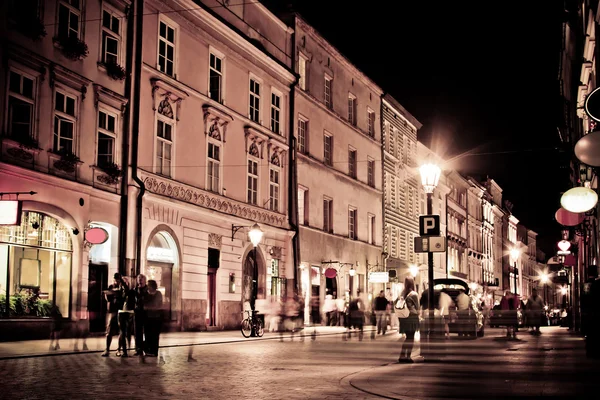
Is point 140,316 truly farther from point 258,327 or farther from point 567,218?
point 567,218

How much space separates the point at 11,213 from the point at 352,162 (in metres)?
30.4

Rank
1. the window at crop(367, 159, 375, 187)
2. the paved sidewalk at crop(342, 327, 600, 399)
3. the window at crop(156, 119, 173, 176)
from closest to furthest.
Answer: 1. the paved sidewalk at crop(342, 327, 600, 399)
2. the window at crop(156, 119, 173, 176)
3. the window at crop(367, 159, 375, 187)

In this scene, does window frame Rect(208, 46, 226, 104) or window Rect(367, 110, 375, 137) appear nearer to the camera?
window frame Rect(208, 46, 226, 104)

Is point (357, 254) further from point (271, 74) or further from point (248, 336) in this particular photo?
point (248, 336)

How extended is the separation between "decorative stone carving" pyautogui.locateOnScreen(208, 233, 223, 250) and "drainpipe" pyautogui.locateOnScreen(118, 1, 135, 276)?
5.98 metres

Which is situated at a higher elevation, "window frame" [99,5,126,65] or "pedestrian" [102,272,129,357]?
"window frame" [99,5,126,65]

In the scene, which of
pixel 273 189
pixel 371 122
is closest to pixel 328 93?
pixel 371 122

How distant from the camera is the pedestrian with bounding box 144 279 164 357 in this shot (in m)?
17.3

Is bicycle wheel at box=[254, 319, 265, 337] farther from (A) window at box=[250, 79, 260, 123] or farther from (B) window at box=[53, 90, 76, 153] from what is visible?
(A) window at box=[250, 79, 260, 123]

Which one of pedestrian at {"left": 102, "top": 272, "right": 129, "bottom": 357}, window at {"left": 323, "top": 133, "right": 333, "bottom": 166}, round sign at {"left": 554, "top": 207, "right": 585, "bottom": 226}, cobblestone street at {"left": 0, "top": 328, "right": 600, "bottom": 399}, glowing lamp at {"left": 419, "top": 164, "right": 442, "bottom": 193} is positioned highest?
window at {"left": 323, "top": 133, "right": 333, "bottom": 166}

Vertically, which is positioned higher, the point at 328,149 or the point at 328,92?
the point at 328,92

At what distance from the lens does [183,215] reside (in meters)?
30.5

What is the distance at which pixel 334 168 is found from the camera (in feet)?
149

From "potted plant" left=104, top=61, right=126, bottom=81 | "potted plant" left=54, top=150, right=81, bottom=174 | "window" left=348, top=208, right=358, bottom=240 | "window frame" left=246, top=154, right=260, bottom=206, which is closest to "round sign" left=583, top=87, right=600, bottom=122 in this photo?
"potted plant" left=54, top=150, right=81, bottom=174
